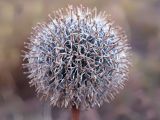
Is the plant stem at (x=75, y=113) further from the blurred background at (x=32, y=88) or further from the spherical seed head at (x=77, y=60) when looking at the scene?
the blurred background at (x=32, y=88)

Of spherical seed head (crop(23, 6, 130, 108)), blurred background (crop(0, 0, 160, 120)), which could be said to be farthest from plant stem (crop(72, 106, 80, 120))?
blurred background (crop(0, 0, 160, 120))

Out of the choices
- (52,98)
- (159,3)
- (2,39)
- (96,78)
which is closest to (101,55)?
(96,78)

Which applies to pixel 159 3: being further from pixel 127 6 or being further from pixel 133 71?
pixel 133 71

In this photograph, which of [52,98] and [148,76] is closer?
[52,98]

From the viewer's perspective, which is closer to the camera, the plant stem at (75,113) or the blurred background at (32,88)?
the plant stem at (75,113)

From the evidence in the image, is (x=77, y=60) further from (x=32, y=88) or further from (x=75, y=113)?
(x=32, y=88)

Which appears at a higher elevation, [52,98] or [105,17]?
[105,17]

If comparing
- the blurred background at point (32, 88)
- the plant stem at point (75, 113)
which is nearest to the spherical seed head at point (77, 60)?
the plant stem at point (75, 113)
